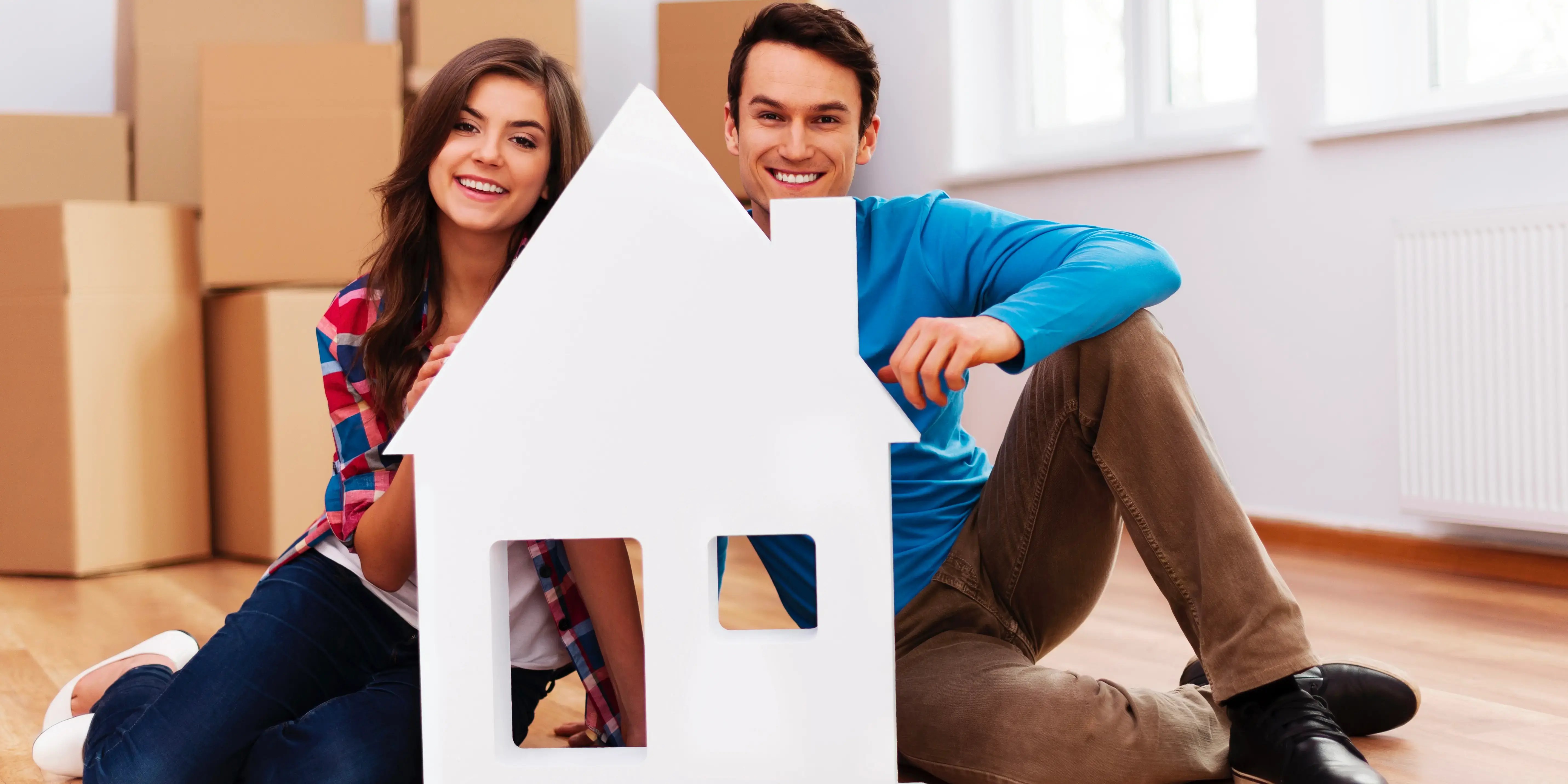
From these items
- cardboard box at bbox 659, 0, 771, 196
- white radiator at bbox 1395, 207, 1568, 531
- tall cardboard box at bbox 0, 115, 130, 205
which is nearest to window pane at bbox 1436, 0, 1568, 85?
white radiator at bbox 1395, 207, 1568, 531

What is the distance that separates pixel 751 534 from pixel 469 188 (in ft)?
1.73

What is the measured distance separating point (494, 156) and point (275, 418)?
5.70ft

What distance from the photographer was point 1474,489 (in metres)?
2.20

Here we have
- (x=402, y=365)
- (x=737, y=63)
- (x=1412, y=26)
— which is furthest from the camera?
(x=1412, y=26)

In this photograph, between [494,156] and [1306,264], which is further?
[1306,264]

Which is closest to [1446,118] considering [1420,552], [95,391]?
[1420,552]

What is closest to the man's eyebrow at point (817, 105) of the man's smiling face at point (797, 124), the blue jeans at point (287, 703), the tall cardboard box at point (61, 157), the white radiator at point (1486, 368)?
the man's smiling face at point (797, 124)

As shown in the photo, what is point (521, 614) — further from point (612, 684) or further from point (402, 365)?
point (402, 365)

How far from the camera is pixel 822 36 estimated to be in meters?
1.29

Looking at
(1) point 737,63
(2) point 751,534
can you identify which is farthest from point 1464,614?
(2) point 751,534

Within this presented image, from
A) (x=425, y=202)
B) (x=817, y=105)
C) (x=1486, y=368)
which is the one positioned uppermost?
(x=817, y=105)

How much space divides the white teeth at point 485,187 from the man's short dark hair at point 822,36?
0.33m

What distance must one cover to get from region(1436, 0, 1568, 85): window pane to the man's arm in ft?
5.19

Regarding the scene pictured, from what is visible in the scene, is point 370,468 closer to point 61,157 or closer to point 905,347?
point 905,347
